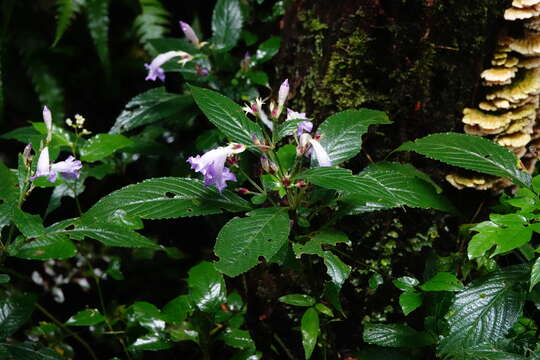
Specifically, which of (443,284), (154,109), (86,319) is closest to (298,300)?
(443,284)

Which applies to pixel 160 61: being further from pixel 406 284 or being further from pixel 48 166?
pixel 406 284

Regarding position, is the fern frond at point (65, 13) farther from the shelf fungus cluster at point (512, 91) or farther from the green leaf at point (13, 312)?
the shelf fungus cluster at point (512, 91)

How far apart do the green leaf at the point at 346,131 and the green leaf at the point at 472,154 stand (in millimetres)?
120

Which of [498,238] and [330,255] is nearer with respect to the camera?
[498,238]

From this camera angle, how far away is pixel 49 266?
2.20 meters

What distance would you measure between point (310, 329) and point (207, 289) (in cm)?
33

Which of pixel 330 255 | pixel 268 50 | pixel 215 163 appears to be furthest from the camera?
pixel 268 50

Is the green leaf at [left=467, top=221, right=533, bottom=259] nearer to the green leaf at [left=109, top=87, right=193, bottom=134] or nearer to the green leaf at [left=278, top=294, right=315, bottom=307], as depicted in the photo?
the green leaf at [left=278, top=294, right=315, bottom=307]

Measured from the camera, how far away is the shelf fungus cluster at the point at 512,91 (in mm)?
1473

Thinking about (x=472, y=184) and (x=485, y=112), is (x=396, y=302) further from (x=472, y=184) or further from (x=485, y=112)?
(x=485, y=112)

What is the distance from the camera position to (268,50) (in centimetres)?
195

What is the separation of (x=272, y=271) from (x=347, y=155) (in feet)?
1.74

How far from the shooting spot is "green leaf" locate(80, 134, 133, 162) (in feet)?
5.45

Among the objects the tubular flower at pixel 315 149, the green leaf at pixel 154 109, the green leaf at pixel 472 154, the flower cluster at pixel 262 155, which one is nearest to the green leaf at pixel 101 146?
the green leaf at pixel 154 109
